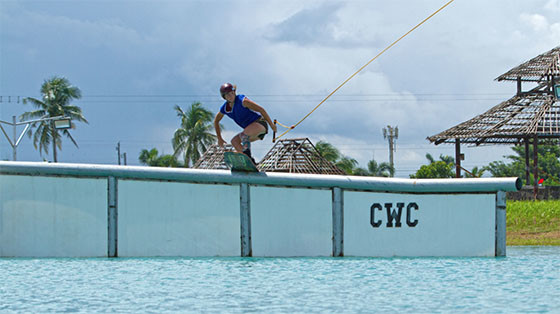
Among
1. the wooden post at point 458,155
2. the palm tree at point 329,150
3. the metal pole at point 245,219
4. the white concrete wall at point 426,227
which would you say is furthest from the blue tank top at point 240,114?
the palm tree at point 329,150

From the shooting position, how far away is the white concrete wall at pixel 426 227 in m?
8.62

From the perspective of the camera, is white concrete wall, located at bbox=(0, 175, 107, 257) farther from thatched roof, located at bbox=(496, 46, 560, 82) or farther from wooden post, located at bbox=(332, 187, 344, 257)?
thatched roof, located at bbox=(496, 46, 560, 82)

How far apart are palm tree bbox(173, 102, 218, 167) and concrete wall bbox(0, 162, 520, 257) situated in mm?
46503

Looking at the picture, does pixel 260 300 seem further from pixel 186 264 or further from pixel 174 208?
pixel 174 208

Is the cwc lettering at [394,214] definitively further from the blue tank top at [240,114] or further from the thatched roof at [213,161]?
the thatched roof at [213,161]

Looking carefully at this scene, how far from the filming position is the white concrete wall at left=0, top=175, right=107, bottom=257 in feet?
28.9

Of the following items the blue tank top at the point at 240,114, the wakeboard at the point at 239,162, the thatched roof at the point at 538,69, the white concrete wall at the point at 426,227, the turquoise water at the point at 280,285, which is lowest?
the turquoise water at the point at 280,285

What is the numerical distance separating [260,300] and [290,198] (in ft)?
10.8

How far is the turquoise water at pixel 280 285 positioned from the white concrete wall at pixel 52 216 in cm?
34

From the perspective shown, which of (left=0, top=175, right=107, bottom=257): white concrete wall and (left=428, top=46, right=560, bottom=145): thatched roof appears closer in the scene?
(left=0, top=175, right=107, bottom=257): white concrete wall

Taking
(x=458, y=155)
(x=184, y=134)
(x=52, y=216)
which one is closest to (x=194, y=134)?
(x=184, y=134)

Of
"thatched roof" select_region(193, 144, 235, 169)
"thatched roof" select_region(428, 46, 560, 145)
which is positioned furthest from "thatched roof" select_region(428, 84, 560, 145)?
"thatched roof" select_region(193, 144, 235, 169)

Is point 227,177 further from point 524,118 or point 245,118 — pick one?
point 524,118

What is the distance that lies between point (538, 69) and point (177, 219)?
1207 inches
